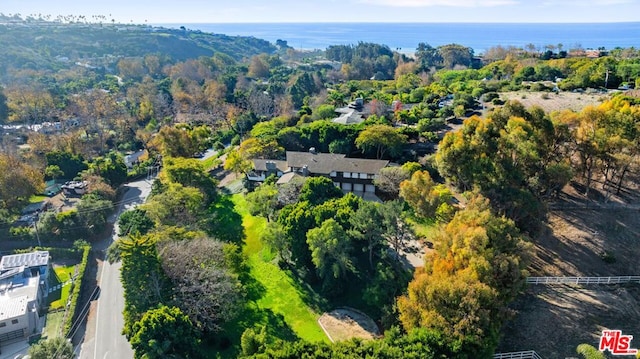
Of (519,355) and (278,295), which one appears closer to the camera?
→ (519,355)

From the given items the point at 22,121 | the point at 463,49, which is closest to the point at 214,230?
the point at 22,121

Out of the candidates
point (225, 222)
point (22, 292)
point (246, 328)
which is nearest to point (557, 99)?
point (225, 222)

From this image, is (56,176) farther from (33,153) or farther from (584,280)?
(584,280)

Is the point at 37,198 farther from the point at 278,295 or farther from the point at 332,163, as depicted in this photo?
the point at 278,295

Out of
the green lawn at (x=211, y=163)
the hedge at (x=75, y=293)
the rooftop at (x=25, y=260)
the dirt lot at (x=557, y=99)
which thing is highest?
the dirt lot at (x=557, y=99)

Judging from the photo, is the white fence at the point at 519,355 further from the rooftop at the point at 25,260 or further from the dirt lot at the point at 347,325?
the rooftop at the point at 25,260

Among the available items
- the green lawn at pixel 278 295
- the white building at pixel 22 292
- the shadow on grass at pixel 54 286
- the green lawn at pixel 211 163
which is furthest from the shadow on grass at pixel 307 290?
the green lawn at pixel 211 163
